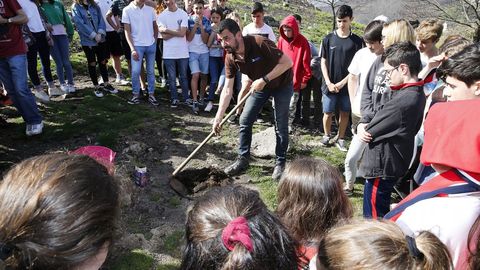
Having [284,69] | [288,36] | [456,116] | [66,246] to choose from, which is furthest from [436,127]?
[288,36]

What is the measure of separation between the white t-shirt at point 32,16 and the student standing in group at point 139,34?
1.24 metres

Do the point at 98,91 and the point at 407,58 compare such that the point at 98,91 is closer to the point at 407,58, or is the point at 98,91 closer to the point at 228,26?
the point at 228,26

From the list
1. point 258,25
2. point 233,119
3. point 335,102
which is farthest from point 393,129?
point 258,25

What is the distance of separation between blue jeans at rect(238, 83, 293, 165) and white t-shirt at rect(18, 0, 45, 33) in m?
3.56

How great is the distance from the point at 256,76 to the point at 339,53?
5.26 feet

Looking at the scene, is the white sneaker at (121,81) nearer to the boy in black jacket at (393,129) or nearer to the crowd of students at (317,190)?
the crowd of students at (317,190)

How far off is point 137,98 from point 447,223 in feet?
18.6

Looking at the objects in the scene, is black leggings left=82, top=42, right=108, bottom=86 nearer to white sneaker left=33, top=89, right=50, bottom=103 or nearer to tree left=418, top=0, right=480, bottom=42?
white sneaker left=33, top=89, right=50, bottom=103

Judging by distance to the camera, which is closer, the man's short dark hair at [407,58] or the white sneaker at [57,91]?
the man's short dark hair at [407,58]

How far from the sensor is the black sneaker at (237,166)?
477cm

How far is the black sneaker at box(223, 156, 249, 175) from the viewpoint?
4.77m

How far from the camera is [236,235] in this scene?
1401mm

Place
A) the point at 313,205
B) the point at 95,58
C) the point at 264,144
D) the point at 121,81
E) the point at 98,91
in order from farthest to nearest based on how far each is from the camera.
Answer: the point at 121,81
the point at 95,58
the point at 98,91
the point at 264,144
the point at 313,205

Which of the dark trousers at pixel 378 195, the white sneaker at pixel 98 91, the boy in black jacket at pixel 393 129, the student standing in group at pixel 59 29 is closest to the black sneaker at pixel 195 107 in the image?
the white sneaker at pixel 98 91
